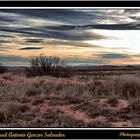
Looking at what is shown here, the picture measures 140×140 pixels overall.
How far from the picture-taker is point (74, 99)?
16.6m

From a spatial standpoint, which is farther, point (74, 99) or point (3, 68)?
point (74, 99)

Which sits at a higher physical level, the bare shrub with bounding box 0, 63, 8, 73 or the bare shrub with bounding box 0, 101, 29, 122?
the bare shrub with bounding box 0, 63, 8, 73

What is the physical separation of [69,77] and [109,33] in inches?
49.8

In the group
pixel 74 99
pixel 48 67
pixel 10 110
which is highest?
pixel 48 67

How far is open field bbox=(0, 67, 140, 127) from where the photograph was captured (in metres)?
16.2

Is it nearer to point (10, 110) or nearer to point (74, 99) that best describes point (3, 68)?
point (10, 110)

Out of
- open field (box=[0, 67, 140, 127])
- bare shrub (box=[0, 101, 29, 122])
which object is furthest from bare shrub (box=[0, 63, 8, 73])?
bare shrub (box=[0, 101, 29, 122])

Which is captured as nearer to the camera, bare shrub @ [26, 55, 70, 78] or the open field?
the open field

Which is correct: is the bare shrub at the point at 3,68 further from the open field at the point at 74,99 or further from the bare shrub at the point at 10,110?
the bare shrub at the point at 10,110

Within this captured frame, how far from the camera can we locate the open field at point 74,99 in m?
16.2

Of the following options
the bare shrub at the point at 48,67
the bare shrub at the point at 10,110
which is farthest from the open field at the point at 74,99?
the bare shrub at the point at 48,67

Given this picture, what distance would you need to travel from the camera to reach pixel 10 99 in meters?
16.5

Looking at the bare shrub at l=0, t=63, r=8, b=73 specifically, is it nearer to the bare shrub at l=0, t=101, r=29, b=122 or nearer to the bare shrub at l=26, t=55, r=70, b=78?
the bare shrub at l=26, t=55, r=70, b=78

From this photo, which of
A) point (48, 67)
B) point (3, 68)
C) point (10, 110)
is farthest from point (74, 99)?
point (3, 68)
